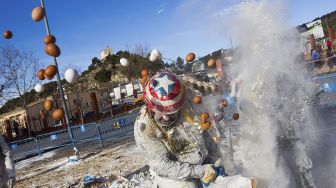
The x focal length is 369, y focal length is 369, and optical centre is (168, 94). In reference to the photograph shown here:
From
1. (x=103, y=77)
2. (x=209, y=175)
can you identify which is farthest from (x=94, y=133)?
(x=103, y=77)

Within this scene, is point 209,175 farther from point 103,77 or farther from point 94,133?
point 103,77

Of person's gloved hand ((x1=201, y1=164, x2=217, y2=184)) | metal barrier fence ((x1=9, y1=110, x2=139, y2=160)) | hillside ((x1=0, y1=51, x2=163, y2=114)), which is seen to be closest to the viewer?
person's gloved hand ((x1=201, y1=164, x2=217, y2=184))

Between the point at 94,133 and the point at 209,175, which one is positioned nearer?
the point at 209,175

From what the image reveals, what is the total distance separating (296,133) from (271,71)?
0.99 meters

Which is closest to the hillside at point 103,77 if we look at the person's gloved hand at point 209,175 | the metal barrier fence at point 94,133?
the metal barrier fence at point 94,133

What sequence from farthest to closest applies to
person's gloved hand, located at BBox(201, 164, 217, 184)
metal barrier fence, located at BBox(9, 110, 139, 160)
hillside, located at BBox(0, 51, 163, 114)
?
1. hillside, located at BBox(0, 51, 163, 114)
2. metal barrier fence, located at BBox(9, 110, 139, 160)
3. person's gloved hand, located at BBox(201, 164, 217, 184)

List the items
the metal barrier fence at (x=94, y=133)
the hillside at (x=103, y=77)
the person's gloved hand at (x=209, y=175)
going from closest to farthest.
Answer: the person's gloved hand at (x=209, y=175)
the metal barrier fence at (x=94, y=133)
the hillside at (x=103, y=77)

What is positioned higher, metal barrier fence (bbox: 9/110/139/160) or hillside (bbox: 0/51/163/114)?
hillside (bbox: 0/51/163/114)

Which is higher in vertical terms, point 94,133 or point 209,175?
point 209,175

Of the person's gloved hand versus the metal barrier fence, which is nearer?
the person's gloved hand

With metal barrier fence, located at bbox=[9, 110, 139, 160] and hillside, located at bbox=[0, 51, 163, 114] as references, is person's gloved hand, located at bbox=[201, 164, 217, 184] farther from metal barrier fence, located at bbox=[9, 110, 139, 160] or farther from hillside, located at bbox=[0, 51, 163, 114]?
hillside, located at bbox=[0, 51, 163, 114]

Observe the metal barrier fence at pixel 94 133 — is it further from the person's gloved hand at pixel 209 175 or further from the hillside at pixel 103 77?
the hillside at pixel 103 77

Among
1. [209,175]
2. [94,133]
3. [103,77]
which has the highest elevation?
[103,77]

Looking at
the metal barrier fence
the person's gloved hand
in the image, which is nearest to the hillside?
the metal barrier fence
